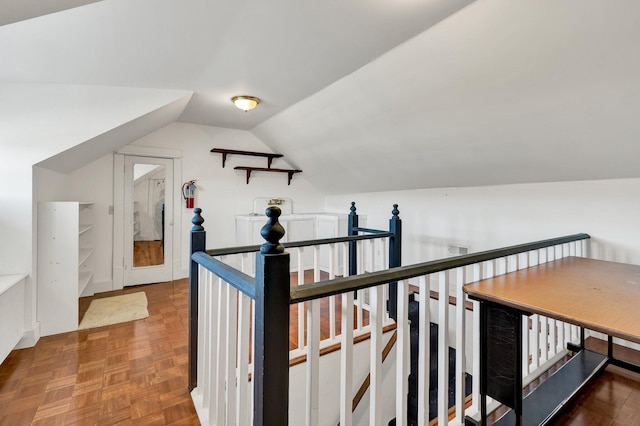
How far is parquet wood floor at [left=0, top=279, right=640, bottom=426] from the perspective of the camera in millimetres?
1726

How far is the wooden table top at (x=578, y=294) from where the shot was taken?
1.12 meters

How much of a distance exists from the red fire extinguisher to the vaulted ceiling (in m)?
1.30

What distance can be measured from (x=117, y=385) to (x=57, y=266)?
1.43 metres

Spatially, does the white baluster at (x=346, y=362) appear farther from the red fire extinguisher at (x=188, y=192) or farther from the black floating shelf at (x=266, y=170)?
the black floating shelf at (x=266, y=170)

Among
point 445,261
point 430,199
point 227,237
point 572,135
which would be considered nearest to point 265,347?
point 445,261

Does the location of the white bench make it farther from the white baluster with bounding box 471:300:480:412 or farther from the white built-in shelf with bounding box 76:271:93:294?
the white baluster with bounding box 471:300:480:412

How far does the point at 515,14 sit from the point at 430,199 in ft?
8.36

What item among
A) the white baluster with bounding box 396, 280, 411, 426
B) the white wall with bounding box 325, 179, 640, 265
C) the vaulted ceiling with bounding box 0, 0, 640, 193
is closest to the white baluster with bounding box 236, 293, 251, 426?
the white baluster with bounding box 396, 280, 411, 426

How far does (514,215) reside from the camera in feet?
10.4

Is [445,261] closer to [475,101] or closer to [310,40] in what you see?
[475,101]

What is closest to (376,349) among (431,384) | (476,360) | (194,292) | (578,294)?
(476,360)

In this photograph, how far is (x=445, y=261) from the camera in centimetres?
140

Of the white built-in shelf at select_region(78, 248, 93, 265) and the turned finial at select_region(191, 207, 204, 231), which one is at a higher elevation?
the turned finial at select_region(191, 207, 204, 231)

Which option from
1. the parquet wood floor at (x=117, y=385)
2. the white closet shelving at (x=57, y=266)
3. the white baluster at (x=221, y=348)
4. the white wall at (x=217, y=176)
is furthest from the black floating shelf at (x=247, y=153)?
the white baluster at (x=221, y=348)
